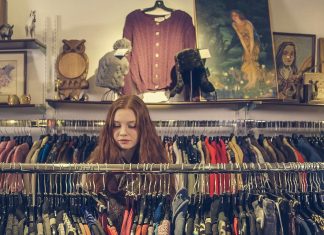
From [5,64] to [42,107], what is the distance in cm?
51

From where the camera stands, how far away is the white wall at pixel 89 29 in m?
3.52

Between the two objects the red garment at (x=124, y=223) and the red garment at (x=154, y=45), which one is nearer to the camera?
the red garment at (x=124, y=223)

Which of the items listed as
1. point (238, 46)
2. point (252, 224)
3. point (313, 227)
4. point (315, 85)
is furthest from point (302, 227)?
point (238, 46)

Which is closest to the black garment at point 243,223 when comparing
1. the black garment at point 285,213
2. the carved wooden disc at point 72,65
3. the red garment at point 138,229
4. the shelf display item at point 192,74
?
the black garment at point 285,213

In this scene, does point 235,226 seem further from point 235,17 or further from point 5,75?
point 5,75

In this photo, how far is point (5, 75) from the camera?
3484 millimetres

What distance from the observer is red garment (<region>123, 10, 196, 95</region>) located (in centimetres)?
339

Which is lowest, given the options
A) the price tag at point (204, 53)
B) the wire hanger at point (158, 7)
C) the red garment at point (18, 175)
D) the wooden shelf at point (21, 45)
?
the red garment at point (18, 175)

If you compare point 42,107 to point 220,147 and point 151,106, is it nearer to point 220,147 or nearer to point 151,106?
point 151,106

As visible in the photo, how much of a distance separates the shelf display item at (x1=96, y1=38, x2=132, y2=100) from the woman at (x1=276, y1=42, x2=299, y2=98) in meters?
1.21

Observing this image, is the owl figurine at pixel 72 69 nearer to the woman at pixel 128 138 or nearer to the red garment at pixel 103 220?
the woman at pixel 128 138

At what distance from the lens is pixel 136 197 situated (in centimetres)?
183

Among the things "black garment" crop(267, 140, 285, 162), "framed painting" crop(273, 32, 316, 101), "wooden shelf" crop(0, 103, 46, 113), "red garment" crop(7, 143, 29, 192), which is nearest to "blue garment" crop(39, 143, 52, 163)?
"red garment" crop(7, 143, 29, 192)

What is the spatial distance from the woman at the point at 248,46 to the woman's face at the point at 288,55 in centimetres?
26
